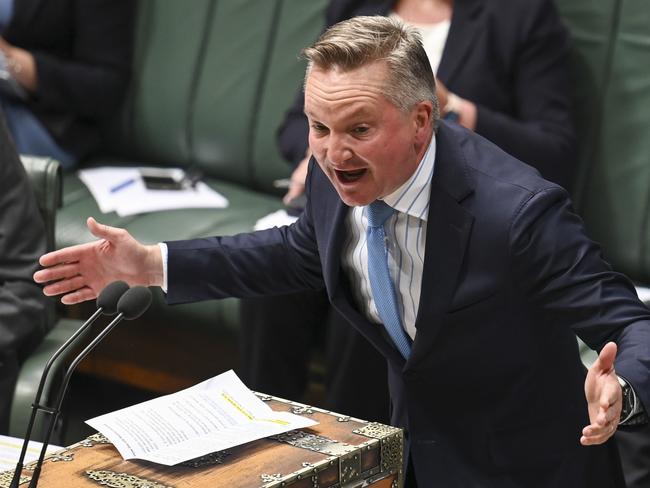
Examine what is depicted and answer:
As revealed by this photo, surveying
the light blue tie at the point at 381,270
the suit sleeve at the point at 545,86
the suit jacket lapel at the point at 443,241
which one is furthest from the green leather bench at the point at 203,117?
the suit jacket lapel at the point at 443,241

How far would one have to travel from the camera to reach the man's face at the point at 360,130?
1.93 metres

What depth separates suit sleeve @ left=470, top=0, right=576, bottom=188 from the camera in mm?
3463

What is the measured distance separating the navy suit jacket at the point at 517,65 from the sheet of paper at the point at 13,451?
1.73 meters

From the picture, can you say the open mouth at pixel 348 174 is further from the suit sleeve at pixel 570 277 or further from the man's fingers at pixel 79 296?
the man's fingers at pixel 79 296

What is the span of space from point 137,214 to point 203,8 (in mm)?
865

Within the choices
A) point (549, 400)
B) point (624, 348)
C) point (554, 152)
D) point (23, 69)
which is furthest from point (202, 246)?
point (23, 69)

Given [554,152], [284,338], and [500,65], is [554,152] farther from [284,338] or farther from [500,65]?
[284,338]

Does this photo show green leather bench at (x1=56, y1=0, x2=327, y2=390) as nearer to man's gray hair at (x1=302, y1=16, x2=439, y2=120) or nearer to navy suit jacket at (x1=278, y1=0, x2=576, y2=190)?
navy suit jacket at (x1=278, y1=0, x2=576, y2=190)

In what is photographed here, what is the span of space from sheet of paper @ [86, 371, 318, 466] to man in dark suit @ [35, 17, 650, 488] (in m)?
0.26

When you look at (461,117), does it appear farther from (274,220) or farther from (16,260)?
(16,260)

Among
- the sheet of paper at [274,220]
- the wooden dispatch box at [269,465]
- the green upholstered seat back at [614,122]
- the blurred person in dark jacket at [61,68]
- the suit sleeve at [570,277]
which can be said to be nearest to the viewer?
the wooden dispatch box at [269,465]

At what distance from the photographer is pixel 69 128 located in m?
4.32

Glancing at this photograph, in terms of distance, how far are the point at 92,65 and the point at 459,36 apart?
143 cm

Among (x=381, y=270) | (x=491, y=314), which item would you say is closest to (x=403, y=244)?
(x=381, y=270)
